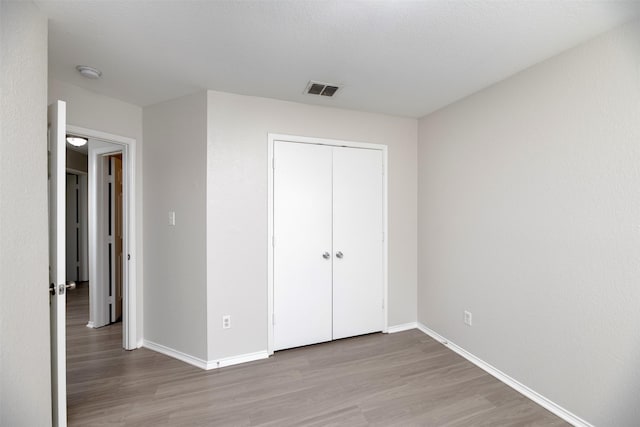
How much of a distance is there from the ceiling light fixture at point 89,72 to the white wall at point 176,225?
577 mm

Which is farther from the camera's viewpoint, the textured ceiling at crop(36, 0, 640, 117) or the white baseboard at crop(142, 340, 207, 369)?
the white baseboard at crop(142, 340, 207, 369)

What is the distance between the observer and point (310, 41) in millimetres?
1724

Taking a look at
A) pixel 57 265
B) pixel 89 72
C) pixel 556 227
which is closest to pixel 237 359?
pixel 57 265

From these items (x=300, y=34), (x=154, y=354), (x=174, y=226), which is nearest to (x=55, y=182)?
(x=174, y=226)

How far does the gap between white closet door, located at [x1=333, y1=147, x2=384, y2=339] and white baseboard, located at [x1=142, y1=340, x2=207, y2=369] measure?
4.26 feet

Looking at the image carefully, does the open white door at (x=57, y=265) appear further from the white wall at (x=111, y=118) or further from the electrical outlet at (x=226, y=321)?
the electrical outlet at (x=226, y=321)

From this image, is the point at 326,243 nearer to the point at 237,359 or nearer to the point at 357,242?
the point at 357,242

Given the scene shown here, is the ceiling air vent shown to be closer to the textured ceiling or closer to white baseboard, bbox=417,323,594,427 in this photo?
the textured ceiling

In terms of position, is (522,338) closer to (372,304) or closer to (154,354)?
(372,304)

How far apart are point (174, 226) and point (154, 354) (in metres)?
1.24

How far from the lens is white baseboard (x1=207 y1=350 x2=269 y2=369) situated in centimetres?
240

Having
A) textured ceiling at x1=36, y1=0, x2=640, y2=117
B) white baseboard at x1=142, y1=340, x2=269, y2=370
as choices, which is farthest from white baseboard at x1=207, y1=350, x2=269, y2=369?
textured ceiling at x1=36, y1=0, x2=640, y2=117

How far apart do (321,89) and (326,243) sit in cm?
146

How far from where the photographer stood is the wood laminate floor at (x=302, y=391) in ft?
5.97
